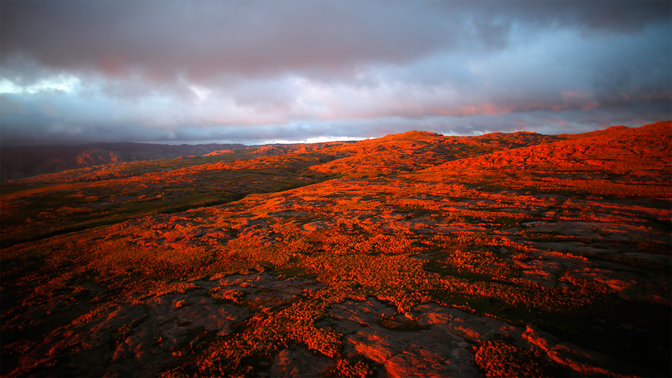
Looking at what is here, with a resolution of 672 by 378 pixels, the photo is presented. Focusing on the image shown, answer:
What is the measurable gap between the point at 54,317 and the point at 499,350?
114 feet

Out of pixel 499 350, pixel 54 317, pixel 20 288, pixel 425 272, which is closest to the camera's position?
pixel 499 350

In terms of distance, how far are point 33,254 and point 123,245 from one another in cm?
1326

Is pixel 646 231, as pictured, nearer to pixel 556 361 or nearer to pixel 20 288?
pixel 556 361

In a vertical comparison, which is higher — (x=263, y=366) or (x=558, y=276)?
(x=558, y=276)

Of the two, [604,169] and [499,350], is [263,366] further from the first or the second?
[604,169]

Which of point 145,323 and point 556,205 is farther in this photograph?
point 556,205

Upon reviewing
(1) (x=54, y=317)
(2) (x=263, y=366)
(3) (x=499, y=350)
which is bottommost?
(1) (x=54, y=317)

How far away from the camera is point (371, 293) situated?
68.7ft

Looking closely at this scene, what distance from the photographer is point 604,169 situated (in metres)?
62.9

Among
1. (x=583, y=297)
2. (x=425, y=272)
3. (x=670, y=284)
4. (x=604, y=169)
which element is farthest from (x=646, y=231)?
(x=604, y=169)

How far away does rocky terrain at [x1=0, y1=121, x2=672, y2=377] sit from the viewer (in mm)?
13805

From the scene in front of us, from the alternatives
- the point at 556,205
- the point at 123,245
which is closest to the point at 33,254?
the point at 123,245

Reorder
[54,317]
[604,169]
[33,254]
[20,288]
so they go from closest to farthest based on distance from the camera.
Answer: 1. [54,317]
2. [20,288]
3. [33,254]
4. [604,169]

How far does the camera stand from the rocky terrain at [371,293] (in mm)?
13805
